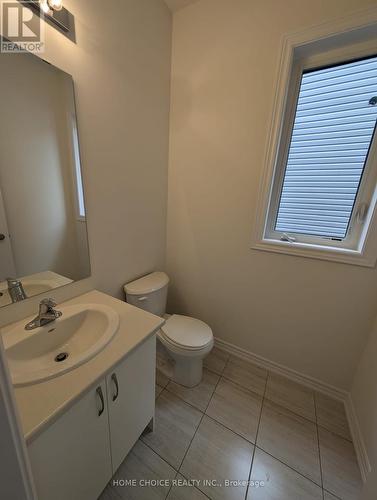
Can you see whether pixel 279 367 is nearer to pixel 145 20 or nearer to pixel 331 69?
pixel 331 69

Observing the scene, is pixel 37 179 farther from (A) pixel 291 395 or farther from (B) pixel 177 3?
(A) pixel 291 395

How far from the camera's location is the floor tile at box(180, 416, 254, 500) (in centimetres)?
98

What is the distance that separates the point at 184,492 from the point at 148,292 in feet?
3.34

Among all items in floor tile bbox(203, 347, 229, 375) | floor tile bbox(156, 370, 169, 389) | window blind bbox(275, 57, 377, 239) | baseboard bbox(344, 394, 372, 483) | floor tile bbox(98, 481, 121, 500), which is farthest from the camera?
floor tile bbox(203, 347, 229, 375)

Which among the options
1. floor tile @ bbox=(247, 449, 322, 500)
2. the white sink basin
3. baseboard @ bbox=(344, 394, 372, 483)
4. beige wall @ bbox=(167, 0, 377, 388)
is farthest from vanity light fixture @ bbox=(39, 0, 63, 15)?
baseboard @ bbox=(344, 394, 372, 483)

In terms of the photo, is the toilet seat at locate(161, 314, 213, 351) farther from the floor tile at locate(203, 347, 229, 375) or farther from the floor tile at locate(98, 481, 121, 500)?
the floor tile at locate(98, 481, 121, 500)

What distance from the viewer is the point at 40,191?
92cm

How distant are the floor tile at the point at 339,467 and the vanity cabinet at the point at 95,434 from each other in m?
1.00

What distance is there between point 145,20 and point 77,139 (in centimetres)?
94

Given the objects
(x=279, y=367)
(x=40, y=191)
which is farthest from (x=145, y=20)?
(x=279, y=367)

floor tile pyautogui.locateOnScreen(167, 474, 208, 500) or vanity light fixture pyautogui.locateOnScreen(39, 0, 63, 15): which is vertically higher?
vanity light fixture pyautogui.locateOnScreen(39, 0, 63, 15)

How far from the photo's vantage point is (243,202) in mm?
1468

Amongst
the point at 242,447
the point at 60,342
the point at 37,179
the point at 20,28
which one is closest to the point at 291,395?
the point at 242,447

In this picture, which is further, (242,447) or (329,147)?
(329,147)
